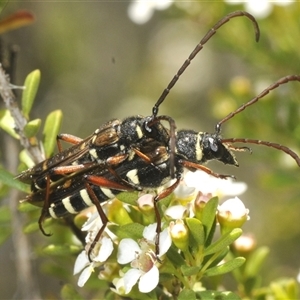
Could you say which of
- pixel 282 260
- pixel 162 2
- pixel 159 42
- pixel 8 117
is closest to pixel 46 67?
pixel 159 42

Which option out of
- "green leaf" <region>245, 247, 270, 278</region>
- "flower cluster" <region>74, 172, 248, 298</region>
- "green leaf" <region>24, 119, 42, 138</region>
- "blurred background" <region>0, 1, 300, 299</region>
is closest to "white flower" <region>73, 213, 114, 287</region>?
"flower cluster" <region>74, 172, 248, 298</region>

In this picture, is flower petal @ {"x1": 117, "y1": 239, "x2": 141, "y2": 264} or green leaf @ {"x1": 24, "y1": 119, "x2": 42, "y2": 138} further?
green leaf @ {"x1": 24, "y1": 119, "x2": 42, "y2": 138}

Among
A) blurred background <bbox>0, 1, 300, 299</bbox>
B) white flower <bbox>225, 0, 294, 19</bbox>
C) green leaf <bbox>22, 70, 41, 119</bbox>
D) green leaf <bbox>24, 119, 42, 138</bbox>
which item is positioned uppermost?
white flower <bbox>225, 0, 294, 19</bbox>

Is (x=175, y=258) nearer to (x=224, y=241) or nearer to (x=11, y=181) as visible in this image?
(x=224, y=241)

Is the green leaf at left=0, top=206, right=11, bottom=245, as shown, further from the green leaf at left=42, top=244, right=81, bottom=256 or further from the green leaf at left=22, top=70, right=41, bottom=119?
the green leaf at left=22, top=70, right=41, bottom=119

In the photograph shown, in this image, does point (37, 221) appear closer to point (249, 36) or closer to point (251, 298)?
point (251, 298)

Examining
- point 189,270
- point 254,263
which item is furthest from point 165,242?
point 254,263

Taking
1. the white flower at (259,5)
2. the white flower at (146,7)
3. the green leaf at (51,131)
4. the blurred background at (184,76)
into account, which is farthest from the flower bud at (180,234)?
the white flower at (146,7)
